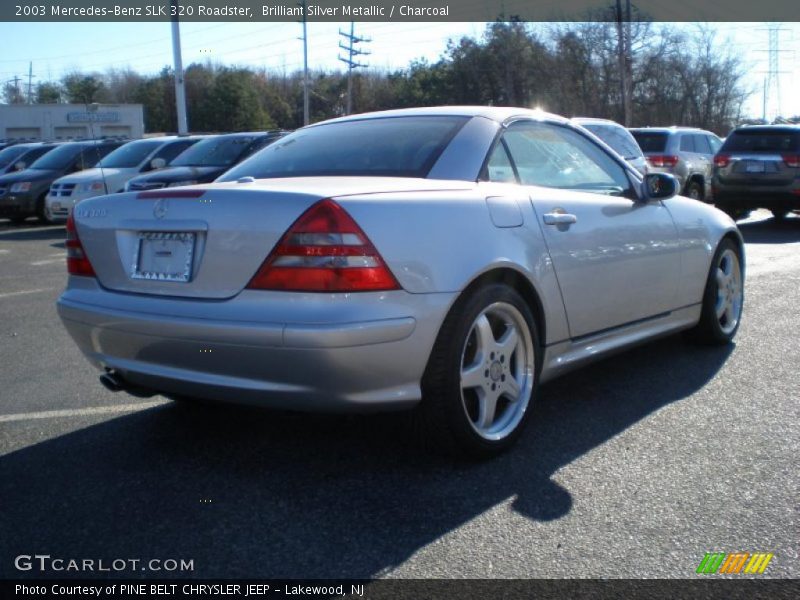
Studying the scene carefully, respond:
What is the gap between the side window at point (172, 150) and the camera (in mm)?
16422

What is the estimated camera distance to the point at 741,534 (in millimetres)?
3074

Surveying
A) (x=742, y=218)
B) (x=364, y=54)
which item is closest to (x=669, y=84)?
(x=364, y=54)

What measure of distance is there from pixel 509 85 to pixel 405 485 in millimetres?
36658

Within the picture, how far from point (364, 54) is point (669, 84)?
17292mm

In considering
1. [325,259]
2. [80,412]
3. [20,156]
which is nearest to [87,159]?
[20,156]

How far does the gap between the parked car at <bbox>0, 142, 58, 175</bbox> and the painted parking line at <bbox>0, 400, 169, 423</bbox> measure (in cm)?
1730

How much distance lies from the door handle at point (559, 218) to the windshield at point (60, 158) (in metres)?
15.7

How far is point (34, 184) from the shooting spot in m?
17.1

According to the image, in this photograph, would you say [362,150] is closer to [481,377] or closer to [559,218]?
[559,218]

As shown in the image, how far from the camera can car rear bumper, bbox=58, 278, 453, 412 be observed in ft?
10.4

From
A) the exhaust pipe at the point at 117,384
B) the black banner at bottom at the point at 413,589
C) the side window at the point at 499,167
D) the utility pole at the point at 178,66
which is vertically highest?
the utility pole at the point at 178,66

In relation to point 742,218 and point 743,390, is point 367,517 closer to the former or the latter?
point 743,390

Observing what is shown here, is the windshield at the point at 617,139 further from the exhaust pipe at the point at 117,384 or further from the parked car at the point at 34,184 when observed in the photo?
the exhaust pipe at the point at 117,384

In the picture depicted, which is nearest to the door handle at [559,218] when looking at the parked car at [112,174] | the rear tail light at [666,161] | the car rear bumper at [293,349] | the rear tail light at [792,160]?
the car rear bumper at [293,349]
